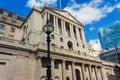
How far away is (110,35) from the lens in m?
127

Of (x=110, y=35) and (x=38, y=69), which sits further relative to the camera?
(x=110, y=35)

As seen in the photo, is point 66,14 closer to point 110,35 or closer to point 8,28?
point 8,28

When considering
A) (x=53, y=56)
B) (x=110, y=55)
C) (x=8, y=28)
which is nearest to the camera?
(x=53, y=56)

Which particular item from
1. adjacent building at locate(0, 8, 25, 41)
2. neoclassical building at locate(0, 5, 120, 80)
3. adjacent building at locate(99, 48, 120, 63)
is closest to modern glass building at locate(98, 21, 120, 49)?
adjacent building at locate(99, 48, 120, 63)

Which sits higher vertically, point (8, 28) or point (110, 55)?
point (8, 28)

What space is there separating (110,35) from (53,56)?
11729 centimetres

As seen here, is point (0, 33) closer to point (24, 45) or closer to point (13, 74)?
point (24, 45)

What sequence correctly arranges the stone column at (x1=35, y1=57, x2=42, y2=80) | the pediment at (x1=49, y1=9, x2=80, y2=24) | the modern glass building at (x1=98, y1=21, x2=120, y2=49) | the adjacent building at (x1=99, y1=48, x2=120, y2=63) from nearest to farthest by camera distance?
the stone column at (x1=35, y1=57, x2=42, y2=80) → the pediment at (x1=49, y1=9, x2=80, y2=24) → the adjacent building at (x1=99, y1=48, x2=120, y2=63) → the modern glass building at (x1=98, y1=21, x2=120, y2=49)

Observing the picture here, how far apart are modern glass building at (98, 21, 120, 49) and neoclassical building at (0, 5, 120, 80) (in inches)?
3420

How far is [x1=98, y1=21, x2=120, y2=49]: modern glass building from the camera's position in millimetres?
119875

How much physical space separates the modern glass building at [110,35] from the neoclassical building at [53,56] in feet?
285

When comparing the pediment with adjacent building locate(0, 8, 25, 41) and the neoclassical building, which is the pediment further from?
adjacent building locate(0, 8, 25, 41)

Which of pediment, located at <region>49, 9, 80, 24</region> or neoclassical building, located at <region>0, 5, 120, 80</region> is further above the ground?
Result: pediment, located at <region>49, 9, 80, 24</region>

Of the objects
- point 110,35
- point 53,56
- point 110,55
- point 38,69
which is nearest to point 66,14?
point 53,56
